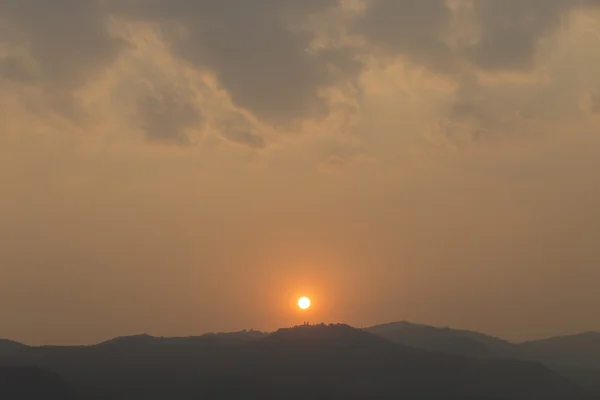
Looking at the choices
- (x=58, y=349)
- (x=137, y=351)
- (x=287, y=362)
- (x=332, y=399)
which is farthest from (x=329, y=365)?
(x=58, y=349)

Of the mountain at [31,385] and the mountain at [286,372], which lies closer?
the mountain at [31,385]

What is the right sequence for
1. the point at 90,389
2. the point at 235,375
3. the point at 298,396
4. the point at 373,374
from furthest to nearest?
the point at 373,374, the point at 235,375, the point at 298,396, the point at 90,389

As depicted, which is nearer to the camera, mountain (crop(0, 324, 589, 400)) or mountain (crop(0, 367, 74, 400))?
mountain (crop(0, 367, 74, 400))

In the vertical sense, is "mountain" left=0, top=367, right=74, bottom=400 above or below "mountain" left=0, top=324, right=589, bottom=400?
below

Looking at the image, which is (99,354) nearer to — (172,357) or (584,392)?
(172,357)
